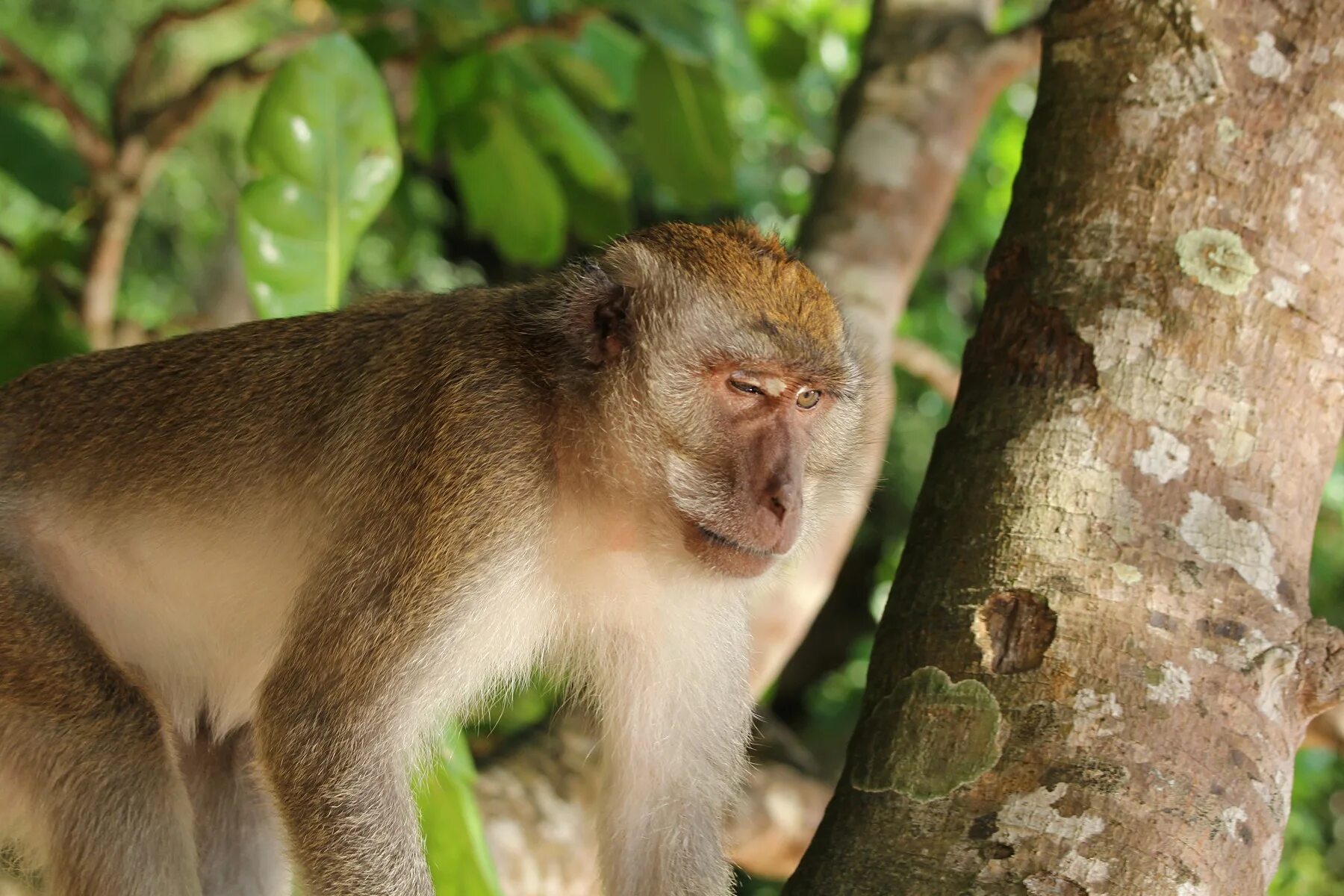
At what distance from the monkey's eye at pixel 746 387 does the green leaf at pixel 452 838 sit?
1.10 metres

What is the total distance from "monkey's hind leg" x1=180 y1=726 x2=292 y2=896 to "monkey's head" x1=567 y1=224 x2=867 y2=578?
1.34m

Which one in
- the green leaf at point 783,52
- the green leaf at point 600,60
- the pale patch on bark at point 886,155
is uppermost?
the green leaf at point 783,52

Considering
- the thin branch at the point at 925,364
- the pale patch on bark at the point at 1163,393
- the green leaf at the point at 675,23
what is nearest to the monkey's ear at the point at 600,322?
the pale patch on bark at the point at 1163,393

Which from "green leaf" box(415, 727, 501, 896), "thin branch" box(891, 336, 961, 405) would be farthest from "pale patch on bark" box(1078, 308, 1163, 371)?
"thin branch" box(891, 336, 961, 405)

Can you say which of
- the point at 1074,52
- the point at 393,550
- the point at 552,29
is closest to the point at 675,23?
the point at 552,29

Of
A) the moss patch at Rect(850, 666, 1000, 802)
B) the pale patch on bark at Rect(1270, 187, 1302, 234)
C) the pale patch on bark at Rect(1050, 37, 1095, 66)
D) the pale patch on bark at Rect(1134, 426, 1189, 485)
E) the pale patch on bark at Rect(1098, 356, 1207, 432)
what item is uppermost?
the pale patch on bark at Rect(1050, 37, 1095, 66)

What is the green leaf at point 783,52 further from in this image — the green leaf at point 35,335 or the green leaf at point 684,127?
the green leaf at point 35,335

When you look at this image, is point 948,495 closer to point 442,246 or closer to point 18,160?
point 18,160

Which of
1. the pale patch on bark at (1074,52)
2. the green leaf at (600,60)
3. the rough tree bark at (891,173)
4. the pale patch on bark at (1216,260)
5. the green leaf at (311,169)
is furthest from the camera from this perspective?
the green leaf at (600,60)

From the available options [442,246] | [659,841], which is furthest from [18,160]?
[442,246]

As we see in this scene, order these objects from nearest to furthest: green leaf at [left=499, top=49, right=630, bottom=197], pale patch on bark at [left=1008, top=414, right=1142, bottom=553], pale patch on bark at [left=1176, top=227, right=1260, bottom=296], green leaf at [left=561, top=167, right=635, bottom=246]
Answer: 1. pale patch on bark at [left=1008, top=414, right=1142, bottom=553]
2. pale patch on bark at [left=1176, top=227, right=1260, bottom=296]
3. green leaf at [left=499, top=49, right=630, bottom=197]
4. green leaf at [left=561, top=167, right=635, bottom=246]

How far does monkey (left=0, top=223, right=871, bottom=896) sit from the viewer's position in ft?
8.84

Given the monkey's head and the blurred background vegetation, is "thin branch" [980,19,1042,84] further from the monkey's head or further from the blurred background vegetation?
the monkey's head

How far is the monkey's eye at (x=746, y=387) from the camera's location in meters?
2.86
